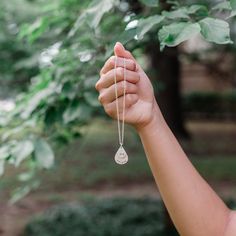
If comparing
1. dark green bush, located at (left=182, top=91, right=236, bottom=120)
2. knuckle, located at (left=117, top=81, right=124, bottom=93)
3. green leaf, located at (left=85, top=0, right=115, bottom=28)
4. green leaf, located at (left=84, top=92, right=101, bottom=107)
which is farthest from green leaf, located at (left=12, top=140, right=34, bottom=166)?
dark green bush, located at (left=182, top=91, right=236, bottom=120)

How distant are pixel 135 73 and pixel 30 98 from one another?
1.08 metres

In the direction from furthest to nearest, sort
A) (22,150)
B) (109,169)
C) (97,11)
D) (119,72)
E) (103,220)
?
(109,169)
(103,220)
(22,150)
(97,11)
(119,72)

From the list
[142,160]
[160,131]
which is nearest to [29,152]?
[160,131]

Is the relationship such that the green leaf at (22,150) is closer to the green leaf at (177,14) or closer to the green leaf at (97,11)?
the green leaf at (97,11)

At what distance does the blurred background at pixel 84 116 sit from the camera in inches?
84.1

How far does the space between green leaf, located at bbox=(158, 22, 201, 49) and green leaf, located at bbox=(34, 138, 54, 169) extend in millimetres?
834

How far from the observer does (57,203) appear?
7781 millimetres

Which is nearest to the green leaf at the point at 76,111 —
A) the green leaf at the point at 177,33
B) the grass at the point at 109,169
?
the green leaf at the point at 177,33

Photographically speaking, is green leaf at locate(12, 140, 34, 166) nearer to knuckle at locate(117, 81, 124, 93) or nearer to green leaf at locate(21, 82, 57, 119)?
green leaf at locate(21, 82, 57, 119)

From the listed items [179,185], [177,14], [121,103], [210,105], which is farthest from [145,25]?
[210,105]

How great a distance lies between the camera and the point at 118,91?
4.28 feet

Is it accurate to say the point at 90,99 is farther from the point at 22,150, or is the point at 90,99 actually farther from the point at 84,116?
the point at 22,150

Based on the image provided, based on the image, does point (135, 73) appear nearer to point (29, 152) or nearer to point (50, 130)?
point (29, 152)

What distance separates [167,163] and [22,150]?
0.88 metres
